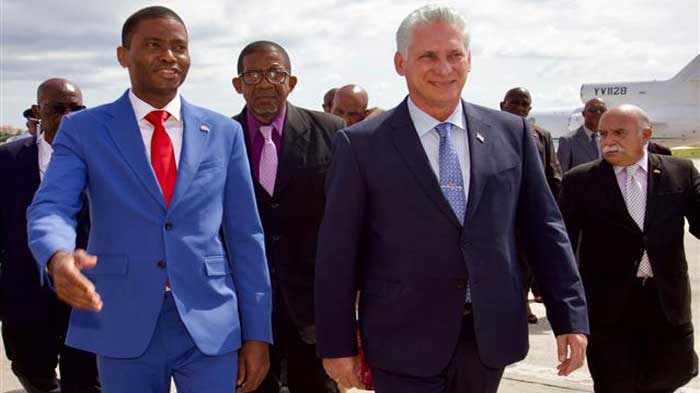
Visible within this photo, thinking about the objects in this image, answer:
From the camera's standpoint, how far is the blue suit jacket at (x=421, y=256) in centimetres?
262

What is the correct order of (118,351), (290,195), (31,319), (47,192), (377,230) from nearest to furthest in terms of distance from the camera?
(47,192) → (118,351) → (377,230) → (290,195) → (31,319)

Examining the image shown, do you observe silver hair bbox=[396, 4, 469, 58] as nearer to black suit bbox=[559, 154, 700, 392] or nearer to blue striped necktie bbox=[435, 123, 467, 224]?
blue striped necktie bbox=[435, 123, 467, 224]

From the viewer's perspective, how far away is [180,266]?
2.56 metres

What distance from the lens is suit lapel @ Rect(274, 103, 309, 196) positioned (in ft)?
12.3

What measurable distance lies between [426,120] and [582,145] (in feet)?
18.5

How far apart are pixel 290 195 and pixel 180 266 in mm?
1260

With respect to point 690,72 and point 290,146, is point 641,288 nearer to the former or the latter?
point 290,146

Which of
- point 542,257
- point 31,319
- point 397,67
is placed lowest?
point 31,319

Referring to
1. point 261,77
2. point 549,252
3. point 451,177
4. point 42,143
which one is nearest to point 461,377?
point 549,252

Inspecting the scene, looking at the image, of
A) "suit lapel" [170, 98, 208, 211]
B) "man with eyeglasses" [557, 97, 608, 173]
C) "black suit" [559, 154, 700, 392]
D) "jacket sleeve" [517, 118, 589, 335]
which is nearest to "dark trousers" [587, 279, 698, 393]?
"black suit" [559, 154, 700, 392]

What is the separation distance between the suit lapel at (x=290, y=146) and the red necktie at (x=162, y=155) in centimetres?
112

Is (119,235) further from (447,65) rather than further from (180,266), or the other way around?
(447,65)


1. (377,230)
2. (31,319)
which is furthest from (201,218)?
(31,319)

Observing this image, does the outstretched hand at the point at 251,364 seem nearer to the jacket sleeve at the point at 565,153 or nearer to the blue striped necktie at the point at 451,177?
the blue striped necktie at the point at 451,177
